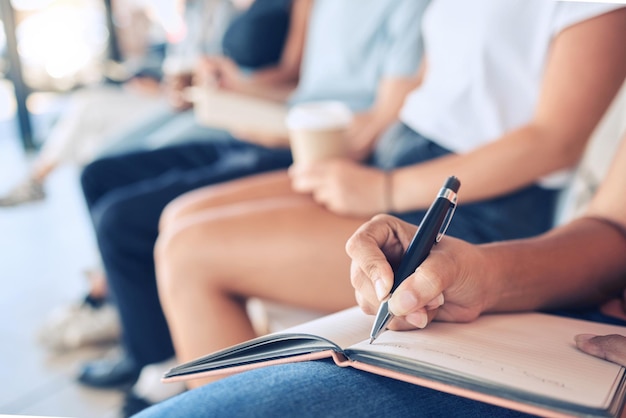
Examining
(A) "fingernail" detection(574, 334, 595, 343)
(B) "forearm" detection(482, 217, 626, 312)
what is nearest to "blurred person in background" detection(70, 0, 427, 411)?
(B) "forearm" detection(482, 217, 626, 312)

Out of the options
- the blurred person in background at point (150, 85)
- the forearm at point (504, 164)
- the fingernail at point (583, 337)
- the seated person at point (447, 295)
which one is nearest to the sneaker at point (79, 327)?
the blurred person in background at point (150, 85)

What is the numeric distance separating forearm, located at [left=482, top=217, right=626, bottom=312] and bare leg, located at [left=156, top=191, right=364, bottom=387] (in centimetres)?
21

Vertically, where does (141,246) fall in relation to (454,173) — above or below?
below

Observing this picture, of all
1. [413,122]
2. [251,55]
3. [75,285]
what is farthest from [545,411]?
[251,55]

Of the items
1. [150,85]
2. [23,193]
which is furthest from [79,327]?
[150,85]

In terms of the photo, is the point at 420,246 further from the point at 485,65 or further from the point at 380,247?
the point at 485,65

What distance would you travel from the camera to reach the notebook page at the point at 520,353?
0.41 metres

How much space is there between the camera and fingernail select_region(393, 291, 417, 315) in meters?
0.46

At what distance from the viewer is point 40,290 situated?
1.64m

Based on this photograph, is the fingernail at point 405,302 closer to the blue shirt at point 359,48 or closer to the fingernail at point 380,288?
the fingernail at point 380,288

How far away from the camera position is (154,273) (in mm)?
1173

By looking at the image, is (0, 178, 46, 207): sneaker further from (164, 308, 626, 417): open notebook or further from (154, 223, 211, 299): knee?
(164, 308, 626, 417): open notebook

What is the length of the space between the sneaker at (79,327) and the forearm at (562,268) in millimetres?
1037

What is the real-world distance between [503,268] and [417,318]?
0.39ft
